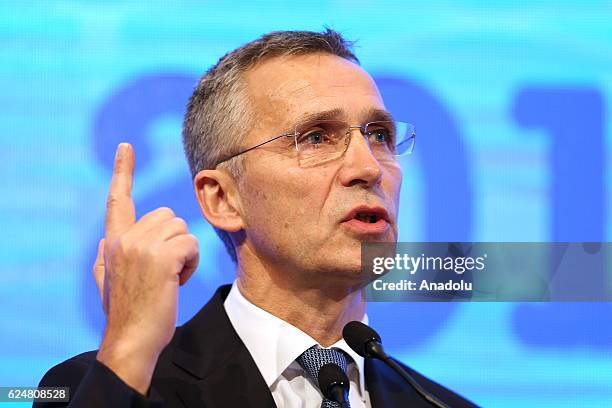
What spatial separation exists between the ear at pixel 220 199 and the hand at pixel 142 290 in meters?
0.52

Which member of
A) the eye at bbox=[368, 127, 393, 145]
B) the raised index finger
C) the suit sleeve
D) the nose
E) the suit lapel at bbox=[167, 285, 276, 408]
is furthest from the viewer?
the eye at bbox=[368, 127, 393, 145]

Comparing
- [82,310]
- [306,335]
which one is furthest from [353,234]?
[82,310]

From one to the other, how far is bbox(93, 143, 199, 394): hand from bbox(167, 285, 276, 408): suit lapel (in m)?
0.34

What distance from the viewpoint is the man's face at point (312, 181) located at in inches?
88.0

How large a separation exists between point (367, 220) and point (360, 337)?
37 cm

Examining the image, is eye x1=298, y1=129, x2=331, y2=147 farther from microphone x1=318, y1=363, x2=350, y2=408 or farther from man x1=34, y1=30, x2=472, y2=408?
microphone x1=318, y1=363, x2=350, y2=408

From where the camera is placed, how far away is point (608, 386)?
280cm

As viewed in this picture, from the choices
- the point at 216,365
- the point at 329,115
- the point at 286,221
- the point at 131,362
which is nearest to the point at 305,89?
the point at 329,115

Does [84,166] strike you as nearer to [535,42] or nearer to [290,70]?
[290,70]

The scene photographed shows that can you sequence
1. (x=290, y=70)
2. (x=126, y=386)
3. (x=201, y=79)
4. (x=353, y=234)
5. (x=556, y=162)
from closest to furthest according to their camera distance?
(x=126, y=386) < (x=353, y=234) < (x=290, y=70) < (x=201, y=79) < (x=556, y=162)

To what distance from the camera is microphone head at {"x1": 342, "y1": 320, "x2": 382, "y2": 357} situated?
6.62 feet

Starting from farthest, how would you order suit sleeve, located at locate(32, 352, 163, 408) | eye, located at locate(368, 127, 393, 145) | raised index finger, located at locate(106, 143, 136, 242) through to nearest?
eye, located at locate(368, 127, 393, 145), raised index finger, located at locate(106, 143, 136, 242), suit sleeve, located at locate(32, 352, 163, 408)

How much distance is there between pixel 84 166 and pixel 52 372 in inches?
28.7

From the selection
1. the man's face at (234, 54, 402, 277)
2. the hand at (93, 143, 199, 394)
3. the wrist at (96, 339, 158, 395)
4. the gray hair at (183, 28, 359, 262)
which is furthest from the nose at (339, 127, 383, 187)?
the wrist at (96, 339, 158, 395)
